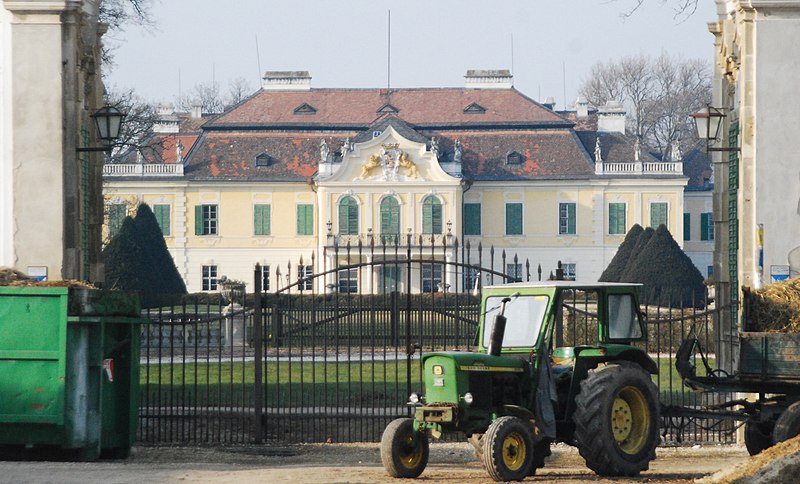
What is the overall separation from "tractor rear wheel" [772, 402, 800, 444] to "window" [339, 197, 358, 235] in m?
48.9

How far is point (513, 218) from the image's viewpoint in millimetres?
61594

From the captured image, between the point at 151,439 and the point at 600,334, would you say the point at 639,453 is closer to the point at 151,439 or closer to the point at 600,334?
the point at 600,334

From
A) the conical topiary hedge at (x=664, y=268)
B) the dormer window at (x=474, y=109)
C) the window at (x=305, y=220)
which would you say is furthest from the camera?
the dormer window at (x=474, y=109)

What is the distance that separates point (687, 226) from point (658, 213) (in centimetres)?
566

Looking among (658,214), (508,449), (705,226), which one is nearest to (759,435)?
(508,449)

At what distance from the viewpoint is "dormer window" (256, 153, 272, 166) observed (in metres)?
61.3

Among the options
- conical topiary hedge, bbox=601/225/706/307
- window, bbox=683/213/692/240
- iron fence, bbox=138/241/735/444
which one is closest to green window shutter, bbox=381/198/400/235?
window, bbox=683/213/692/240

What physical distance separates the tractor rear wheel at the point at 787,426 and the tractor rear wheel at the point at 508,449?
196cm

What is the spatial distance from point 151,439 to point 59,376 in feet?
10.4

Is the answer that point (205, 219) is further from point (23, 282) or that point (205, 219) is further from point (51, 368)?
point (51, 368)

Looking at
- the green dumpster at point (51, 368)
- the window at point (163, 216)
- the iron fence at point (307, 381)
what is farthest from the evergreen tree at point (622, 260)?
the green dumpster at point (51, 368)

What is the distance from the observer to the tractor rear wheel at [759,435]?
11.5 m

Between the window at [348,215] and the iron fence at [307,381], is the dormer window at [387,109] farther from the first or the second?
the iron fence at [307,381]

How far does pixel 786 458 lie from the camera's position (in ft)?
29.1
